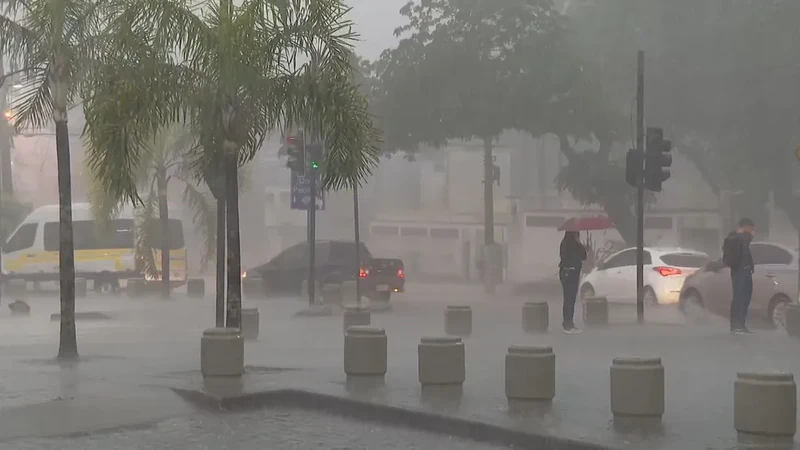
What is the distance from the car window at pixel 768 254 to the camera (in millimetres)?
25422

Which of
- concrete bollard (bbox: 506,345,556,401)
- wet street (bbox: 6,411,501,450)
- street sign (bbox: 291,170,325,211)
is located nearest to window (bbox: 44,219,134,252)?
street sign (bbox: 291,170,325,211)

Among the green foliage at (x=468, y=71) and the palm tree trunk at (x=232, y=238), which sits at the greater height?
the green foliage at (x=468, y=71)

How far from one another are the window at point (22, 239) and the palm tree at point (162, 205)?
262 inches

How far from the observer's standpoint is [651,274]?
2906 cm

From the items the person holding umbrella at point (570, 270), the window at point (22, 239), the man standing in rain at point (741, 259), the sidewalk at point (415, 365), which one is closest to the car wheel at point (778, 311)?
the sidewalk at point (415, 365)

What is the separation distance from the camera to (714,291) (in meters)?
24.6

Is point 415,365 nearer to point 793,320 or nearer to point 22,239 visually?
point 793,320

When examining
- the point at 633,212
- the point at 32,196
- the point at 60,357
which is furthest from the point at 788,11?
the point at 32,196

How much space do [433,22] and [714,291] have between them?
19560 mm

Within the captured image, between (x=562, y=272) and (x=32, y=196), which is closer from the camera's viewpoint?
(x=562, y=272)

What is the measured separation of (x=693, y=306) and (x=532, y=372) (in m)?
13.9

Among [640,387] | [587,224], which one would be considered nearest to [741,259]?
[640,387]

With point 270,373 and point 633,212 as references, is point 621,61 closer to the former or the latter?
point 633,212

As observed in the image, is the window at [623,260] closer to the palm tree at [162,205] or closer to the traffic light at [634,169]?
the traffic light at [634,169]
